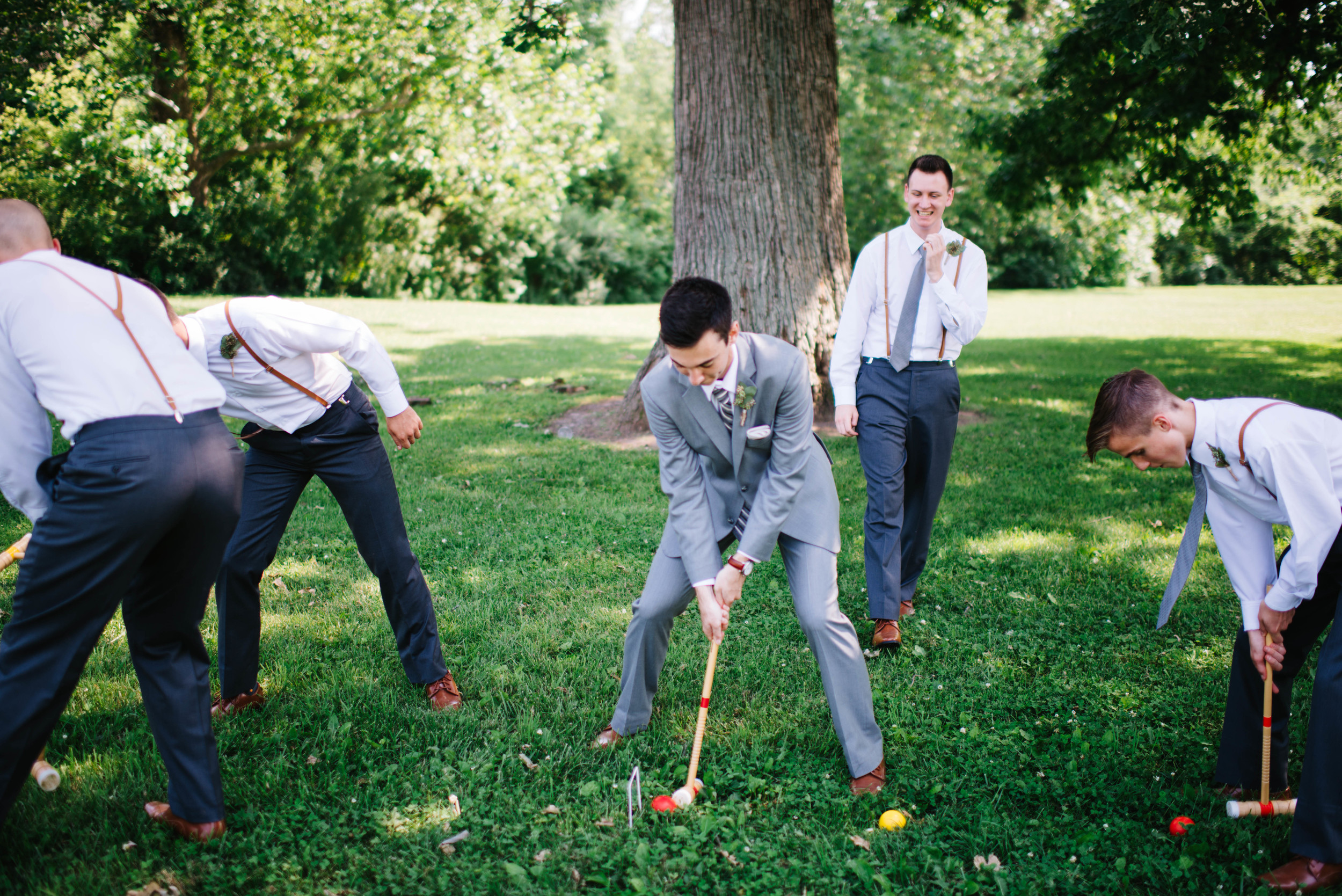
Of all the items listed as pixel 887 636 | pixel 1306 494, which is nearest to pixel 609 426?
pixel 887 636

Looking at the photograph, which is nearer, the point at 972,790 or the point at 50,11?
the point at 972,790

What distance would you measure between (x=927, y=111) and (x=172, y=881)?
93.2 ft

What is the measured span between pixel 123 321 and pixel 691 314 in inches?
68.7

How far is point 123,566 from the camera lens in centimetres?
260

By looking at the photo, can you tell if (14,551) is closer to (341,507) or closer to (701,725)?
(341,507)

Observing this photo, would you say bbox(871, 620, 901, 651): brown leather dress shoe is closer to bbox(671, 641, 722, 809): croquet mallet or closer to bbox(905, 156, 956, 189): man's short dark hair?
bbox(671, 641, 722, 809): croquet mallet

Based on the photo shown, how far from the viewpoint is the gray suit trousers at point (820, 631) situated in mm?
3266

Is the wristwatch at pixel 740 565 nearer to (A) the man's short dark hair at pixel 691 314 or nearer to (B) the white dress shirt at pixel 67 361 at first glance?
(A) the man's short dark hair at pixel 691 314

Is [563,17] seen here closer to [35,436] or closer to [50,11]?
[50,11]

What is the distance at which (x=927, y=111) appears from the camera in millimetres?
26859

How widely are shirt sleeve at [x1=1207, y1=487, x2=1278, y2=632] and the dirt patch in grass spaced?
18.5 ft

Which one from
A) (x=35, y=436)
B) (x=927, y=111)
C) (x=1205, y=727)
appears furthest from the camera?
(x=927, y=111)

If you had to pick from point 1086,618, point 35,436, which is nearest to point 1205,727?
point 1086,618

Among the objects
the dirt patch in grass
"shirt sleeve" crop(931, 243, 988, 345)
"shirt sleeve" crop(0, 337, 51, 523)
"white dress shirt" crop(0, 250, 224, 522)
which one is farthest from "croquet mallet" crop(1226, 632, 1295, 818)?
the dirt patch in grass
